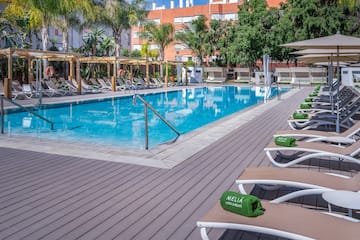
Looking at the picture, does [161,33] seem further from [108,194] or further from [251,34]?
[108,194]

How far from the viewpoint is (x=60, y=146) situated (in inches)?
273

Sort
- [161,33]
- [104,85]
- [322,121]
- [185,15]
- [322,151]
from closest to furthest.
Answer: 1. [322,151]
2. [322,121]
3. [104,85]
4. [161,33]
5. [185,15]

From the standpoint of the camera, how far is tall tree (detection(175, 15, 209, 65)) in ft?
132

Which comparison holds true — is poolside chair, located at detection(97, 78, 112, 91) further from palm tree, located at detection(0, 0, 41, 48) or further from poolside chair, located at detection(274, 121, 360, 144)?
poolside chair, located at detection(274, 121, 360, 144)

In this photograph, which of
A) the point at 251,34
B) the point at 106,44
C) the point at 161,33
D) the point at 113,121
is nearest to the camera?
the point at 113,121

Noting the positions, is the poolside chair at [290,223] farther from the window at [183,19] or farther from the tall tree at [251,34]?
the window at [183,19]

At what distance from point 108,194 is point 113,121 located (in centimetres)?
929

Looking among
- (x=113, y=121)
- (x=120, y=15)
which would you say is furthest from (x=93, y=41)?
(x=113, y=121)

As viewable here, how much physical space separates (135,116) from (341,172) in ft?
34.3

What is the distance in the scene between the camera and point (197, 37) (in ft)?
132

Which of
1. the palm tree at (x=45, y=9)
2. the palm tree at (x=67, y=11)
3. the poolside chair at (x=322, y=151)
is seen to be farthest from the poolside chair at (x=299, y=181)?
the palm tree at (x=67, y=11)

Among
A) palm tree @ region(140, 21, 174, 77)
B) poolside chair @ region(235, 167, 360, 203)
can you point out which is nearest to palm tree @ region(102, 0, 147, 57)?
palm tree @ region(140, 21, 174, 77)

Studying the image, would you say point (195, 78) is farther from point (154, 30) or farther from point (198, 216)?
point (198, 216)

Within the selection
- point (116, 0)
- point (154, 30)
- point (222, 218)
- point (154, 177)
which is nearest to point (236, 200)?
point (222, 218)
